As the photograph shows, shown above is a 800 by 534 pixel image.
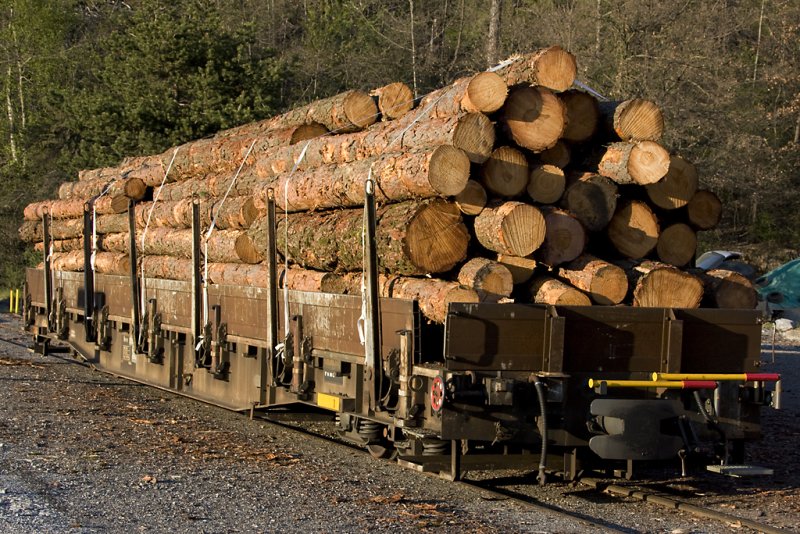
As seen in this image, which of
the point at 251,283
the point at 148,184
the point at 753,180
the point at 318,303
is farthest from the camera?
the point at 753,180

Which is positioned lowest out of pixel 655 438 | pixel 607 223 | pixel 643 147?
pixel 655 438

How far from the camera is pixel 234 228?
12.6 meters

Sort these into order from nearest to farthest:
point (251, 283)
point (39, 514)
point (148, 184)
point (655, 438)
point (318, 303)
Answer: point (39, 514)
point (655, 438)
point (318, 303)
point (251, 283)
point (148, 184)

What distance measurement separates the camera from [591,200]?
9031 mm

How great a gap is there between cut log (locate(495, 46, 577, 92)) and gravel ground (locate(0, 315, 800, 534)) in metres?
3.24

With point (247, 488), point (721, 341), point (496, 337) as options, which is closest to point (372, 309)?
point (496, 337)

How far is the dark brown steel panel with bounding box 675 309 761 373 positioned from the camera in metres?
8.38

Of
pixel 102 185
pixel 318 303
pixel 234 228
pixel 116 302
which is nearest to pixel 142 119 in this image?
pixel 102 185

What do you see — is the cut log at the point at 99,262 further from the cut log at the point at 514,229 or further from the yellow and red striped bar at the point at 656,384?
the yellow and red striped bar at the point at 656,384

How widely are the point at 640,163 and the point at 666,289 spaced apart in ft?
3.67

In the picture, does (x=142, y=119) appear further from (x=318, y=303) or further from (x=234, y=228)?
(x=318, y=303)

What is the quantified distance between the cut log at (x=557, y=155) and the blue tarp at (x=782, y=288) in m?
14.3

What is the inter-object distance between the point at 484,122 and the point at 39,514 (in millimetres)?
4292

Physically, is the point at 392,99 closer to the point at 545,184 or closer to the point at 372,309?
the point at 545,184
